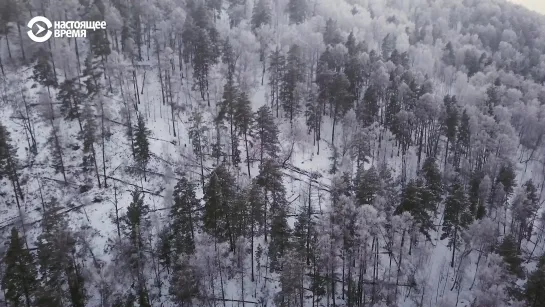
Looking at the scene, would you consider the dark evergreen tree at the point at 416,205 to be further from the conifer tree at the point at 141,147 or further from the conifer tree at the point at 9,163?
the conifer tree at the point at 9,163

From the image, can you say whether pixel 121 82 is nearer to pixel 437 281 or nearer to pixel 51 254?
pixel 51 254

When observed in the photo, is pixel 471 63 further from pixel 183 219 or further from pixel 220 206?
pixel 183 219

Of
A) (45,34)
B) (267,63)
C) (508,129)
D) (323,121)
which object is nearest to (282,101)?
(323,121)

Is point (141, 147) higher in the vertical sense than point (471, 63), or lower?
lower

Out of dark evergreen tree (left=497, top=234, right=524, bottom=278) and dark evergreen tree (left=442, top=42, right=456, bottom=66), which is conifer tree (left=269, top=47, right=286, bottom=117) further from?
dark evergreen tree (left=442, top=42, right=456, bottom=66)

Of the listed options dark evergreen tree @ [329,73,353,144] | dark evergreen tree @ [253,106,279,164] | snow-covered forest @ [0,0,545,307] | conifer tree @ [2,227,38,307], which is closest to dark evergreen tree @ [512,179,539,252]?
snow-covered forest @ [0,0,545,307]

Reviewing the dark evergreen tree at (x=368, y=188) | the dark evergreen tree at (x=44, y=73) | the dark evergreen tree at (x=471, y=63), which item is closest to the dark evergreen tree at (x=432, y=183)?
the dark evergreen tree at (x=368, y=188)

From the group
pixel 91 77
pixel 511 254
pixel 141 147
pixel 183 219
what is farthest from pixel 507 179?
pixel 91 77
